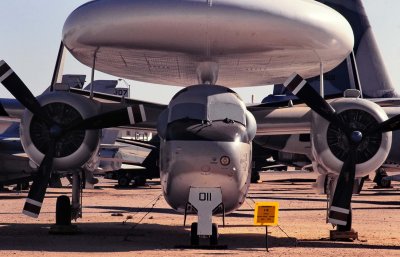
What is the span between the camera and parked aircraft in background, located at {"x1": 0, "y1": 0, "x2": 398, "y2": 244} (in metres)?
18.2

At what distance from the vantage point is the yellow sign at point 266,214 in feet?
62.4

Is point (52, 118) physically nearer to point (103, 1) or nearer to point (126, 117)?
point (126, 117)

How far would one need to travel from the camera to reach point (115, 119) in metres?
21.2

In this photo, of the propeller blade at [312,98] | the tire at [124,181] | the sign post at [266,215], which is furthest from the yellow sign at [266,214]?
the tire at [124,181]

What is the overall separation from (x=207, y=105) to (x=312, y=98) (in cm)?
312

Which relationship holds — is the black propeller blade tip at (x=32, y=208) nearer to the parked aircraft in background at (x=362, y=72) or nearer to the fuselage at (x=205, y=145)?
the fuselage at (x=205, y=145)

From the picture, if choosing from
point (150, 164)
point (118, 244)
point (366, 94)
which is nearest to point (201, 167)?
point (118, 244)

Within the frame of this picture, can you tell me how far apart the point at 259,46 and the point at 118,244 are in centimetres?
563

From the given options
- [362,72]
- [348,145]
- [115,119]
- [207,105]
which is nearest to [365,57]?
[362,72]

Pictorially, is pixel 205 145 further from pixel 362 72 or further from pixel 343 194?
pixel 362 72

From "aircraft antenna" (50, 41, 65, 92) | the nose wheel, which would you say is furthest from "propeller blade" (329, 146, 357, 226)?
"aircraft antenna" (50, 41, 65, 92)

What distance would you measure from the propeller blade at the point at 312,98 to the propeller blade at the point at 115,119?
3.72 m

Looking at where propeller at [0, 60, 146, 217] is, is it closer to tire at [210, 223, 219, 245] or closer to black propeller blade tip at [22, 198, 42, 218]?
black propeller blade tip at [22, 198, 42, 218]

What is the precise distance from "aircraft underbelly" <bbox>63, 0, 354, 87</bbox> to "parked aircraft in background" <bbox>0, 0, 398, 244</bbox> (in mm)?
26
